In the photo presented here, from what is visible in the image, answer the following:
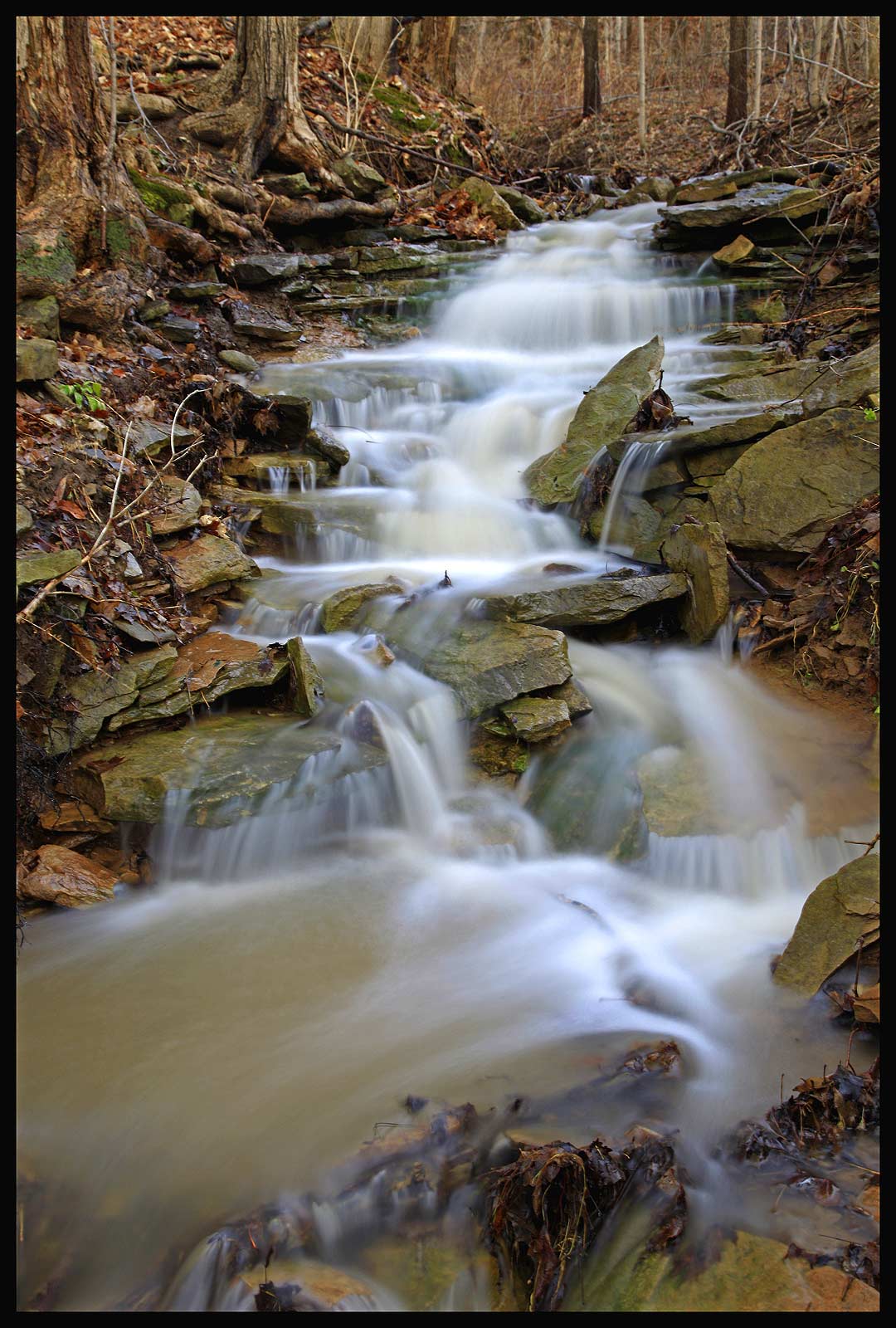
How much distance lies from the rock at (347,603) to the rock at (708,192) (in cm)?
782

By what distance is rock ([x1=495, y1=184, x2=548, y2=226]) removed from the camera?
12797mm

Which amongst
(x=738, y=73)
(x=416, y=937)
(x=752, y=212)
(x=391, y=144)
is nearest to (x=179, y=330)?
(x=416, y=937)

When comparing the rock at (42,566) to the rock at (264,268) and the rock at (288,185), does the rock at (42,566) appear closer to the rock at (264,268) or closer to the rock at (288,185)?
the rock at (264,268)

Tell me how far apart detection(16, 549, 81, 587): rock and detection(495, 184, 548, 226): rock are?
1039 centimetres

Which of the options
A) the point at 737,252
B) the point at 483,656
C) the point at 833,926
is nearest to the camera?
the point at 833,926

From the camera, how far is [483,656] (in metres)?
5.18

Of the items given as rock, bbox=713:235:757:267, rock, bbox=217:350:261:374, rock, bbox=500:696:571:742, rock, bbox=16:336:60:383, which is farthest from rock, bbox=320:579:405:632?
rock, bbox=713:235:757:267

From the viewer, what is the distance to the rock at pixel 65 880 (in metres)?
4.12

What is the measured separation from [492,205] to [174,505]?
878 cm

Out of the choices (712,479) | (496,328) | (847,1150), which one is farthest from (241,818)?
(496,328)

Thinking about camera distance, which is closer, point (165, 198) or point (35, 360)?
point (35, 360)

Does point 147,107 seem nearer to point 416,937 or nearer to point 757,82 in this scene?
point 757,82

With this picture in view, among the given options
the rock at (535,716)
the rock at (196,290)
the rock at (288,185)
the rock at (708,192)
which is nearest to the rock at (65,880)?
the rock at (535,716)

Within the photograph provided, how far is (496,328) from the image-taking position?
9891 millimetres
